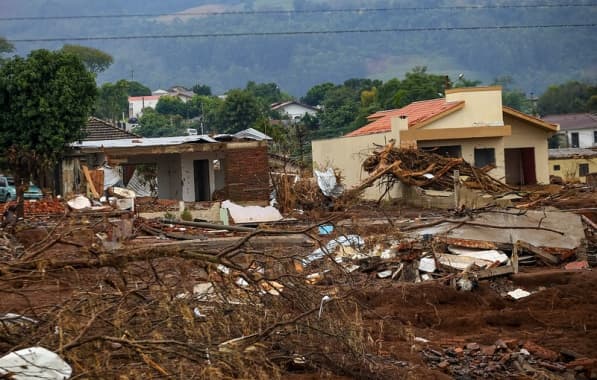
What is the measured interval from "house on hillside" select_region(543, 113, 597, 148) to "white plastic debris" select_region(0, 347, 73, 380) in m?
67.7

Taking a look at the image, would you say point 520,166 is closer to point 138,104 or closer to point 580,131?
point 580,131

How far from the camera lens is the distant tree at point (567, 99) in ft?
312

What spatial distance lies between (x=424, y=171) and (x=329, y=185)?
288 cm

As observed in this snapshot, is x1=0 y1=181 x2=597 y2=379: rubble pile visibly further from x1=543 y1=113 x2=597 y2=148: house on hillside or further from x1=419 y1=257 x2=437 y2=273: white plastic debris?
x1=543 y1=113 x2=597 y2=148: house on hillside

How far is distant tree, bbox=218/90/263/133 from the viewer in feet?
250

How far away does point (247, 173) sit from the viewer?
32562 millimetres

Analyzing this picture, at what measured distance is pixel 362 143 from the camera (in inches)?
1451

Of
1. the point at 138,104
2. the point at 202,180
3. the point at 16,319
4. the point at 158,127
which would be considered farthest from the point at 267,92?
the point at 16,319

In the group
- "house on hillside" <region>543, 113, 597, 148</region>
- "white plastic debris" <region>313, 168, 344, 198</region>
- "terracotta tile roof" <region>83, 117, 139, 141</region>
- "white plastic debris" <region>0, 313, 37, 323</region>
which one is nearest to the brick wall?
"white plastic debris" <region>313, 168, 344, 198</region>

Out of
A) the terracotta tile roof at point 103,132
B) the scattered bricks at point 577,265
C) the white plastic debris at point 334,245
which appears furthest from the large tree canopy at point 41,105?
the scattered bricks at point 577,265

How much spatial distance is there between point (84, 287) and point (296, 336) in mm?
2089

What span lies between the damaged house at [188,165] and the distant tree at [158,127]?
170ft

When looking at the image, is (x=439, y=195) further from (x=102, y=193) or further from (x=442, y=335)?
(x=442, y=335)

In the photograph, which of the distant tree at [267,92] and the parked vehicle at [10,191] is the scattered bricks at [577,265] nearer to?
the parked vehicle at [10,191]
